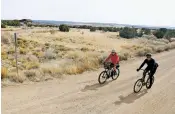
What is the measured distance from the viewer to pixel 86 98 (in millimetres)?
11336

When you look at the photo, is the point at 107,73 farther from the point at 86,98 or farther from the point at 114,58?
the point at 86,98

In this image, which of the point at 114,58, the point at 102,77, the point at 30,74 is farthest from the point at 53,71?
the point at 114,58

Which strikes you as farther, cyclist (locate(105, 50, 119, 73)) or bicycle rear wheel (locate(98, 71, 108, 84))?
cyclist (locate(105, 50, 119, 73))

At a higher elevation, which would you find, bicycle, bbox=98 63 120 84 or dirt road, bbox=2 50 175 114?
bicycle, bbox=98 63 120 84

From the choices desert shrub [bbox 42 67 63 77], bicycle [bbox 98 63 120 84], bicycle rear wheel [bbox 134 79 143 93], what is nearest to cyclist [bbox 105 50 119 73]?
bicycle [bbox 98 63 120 84]

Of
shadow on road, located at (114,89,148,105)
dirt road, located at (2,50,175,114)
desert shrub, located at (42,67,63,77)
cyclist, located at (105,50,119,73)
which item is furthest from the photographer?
desert shrub, located at (42,67,63,77)

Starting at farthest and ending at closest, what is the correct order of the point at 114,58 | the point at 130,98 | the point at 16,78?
1. the point at 114,58
2. the point at 16,78
3. the point at 130,98

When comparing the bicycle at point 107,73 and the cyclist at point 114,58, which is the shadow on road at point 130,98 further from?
the cyclist at point 114,58

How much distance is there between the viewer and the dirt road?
989cm

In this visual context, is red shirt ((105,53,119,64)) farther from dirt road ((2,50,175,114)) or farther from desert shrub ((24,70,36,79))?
desert shrub ((24,70,36,79))

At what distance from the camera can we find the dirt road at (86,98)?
389 inches

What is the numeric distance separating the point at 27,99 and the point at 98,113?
2926mm

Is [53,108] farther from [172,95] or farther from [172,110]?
[172,95]

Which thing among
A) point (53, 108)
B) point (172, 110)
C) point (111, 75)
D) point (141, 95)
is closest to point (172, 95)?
point (141, 95)
